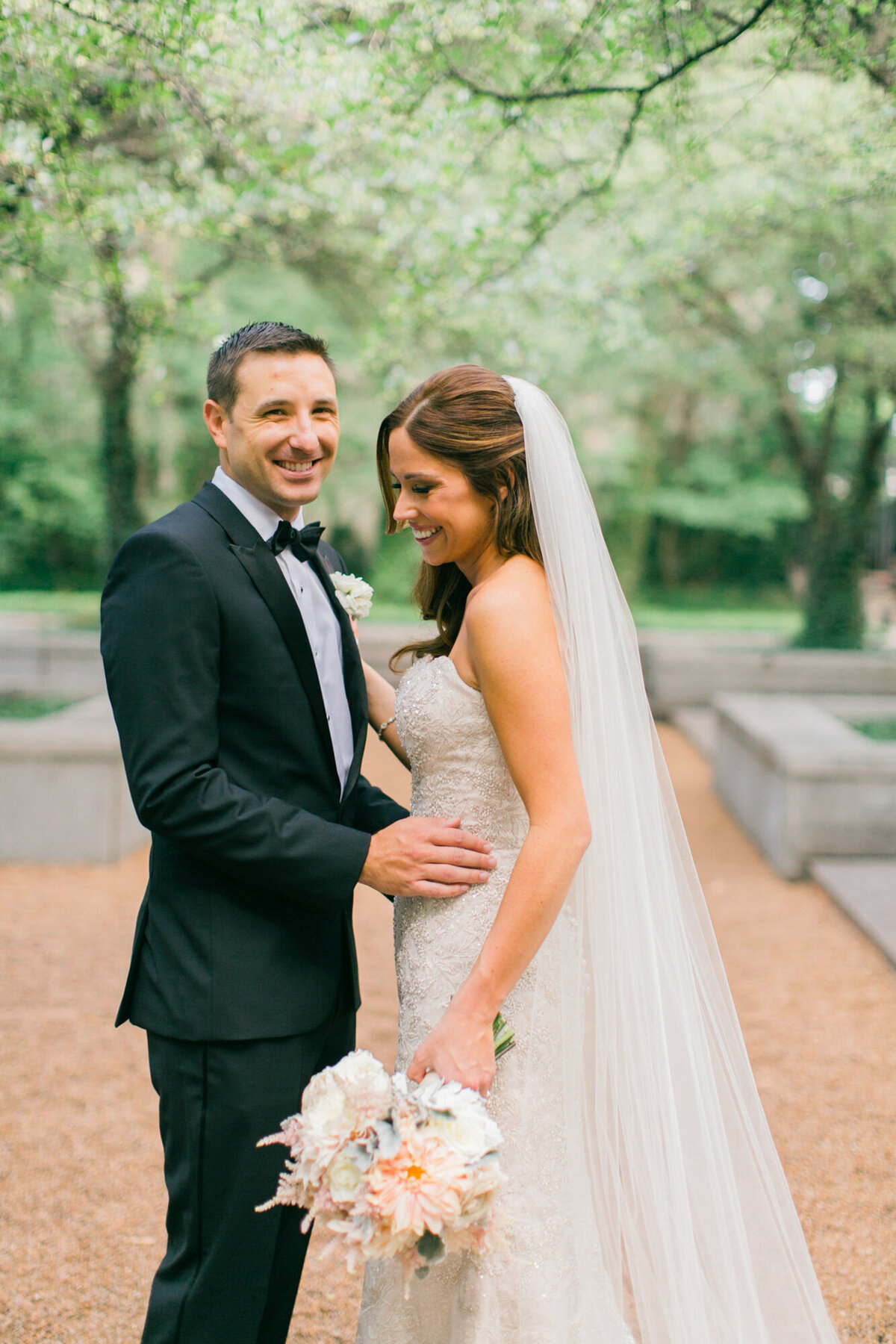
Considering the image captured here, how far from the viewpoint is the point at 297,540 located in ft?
7.64

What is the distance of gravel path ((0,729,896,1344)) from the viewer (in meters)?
3.04

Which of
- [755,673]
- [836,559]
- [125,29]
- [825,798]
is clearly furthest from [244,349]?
[836,559]

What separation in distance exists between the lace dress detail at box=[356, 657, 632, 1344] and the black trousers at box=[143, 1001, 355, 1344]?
0.25 meters

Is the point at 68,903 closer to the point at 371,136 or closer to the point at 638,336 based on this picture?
the point at 371,136

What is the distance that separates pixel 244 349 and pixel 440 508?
1.78 feet

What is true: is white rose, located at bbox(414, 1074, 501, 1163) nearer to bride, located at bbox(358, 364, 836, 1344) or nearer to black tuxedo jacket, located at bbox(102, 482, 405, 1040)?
bride, located at bbox(358, 364, 836, 1344)

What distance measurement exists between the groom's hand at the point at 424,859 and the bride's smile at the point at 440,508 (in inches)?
21.9

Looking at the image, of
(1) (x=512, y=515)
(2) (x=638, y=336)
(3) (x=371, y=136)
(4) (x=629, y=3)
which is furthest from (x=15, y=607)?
(1) (x=512, y=515)

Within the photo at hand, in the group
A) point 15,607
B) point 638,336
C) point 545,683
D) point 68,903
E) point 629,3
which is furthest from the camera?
point 15,607

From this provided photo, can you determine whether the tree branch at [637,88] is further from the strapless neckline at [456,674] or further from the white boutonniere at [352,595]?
the strapless neckline at [456,674]

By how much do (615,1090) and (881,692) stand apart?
11.4m

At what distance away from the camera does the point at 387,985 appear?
542 centimetres

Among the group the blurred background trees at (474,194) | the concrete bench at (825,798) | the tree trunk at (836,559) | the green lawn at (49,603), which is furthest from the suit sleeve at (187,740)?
the green lawn at (49,603)

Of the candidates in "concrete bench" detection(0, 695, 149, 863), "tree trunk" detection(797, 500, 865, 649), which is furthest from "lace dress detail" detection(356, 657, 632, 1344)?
"tree trunk" detection(797, 500, 865, 649)
